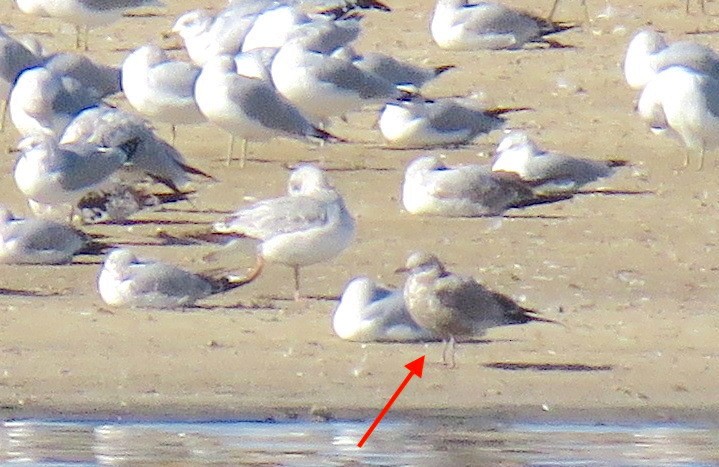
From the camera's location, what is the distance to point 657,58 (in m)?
13.9

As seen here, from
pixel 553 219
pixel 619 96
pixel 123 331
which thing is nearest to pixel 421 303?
pixel 123 331

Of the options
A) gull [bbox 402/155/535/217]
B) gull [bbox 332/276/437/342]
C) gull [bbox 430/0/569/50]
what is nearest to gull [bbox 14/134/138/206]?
gull [bbox 402/155/535/217]

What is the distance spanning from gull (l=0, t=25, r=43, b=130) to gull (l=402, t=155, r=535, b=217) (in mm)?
3298

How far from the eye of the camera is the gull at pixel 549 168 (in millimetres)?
11883

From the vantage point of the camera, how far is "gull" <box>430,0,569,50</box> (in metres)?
15.4

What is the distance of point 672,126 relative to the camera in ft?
41.9

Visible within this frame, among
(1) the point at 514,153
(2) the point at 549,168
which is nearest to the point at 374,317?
(2) the point at 549,168

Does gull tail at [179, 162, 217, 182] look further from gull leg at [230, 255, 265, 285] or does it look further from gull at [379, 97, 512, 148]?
gull leg at [230, 255, 265, 285]

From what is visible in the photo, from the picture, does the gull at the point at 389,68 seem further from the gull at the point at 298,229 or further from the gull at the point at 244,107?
the gull at the point at 298,229

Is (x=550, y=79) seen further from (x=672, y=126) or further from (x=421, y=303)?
(x=421, y=303)

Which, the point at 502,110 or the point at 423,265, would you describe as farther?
the point at 502,110

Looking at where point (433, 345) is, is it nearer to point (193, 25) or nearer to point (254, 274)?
point (254, 274)

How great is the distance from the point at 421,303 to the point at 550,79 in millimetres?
6375

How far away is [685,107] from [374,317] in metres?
4.41
